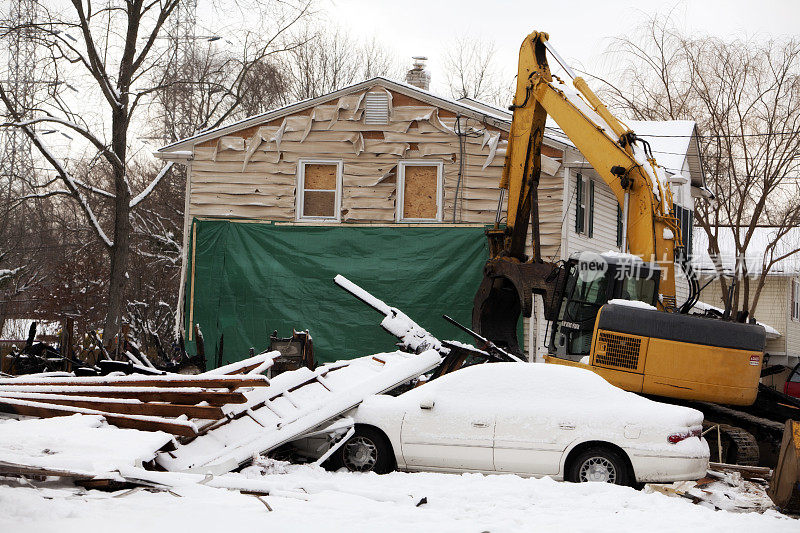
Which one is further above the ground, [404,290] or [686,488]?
[404,290]

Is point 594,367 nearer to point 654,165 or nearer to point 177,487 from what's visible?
point 654,165

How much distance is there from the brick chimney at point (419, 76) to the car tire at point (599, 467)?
14829mm

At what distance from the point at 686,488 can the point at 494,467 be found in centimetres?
203

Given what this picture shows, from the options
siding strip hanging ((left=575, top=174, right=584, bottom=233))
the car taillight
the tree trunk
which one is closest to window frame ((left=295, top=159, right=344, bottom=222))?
siding strip hanging ((left=575, top=174, right=584, bottom=233))

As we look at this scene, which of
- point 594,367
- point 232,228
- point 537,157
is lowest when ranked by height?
point 594,367

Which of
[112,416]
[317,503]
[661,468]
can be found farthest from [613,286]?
[112,416]

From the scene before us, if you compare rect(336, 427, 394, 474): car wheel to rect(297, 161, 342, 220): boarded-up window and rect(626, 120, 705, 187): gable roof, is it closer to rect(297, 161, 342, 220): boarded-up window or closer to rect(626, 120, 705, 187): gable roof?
rect(297, 161, 342, 220): boarded-up window

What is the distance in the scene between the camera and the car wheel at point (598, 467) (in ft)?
31.2

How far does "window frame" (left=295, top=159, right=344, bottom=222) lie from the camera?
19.7 m

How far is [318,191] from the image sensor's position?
19812mm

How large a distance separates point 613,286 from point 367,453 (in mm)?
5119

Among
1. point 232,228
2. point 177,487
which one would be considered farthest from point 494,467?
point 232,228

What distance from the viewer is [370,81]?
63.7 feet

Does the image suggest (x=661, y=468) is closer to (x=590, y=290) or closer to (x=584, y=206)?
(x=590, y=290)
